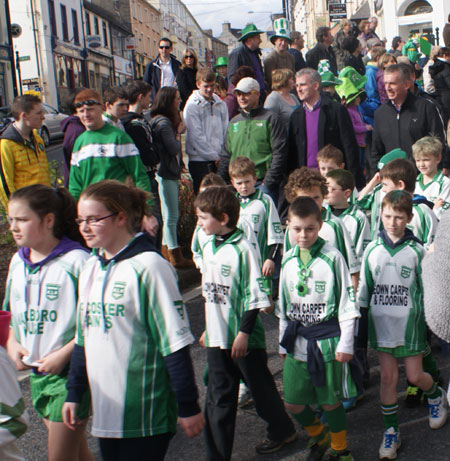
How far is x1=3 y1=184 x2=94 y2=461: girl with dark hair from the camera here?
3.27 metres

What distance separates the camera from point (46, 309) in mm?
3309

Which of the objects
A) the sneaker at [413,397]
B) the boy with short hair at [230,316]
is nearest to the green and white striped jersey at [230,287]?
Answer: the boy with short hair at [230,316]

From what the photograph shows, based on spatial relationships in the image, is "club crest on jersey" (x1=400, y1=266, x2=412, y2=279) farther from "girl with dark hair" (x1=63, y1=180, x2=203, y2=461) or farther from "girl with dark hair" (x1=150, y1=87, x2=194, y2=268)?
"girl with dark hair" (x1=150, y1=87, x2=194, y2=268)

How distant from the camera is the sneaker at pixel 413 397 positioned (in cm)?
470

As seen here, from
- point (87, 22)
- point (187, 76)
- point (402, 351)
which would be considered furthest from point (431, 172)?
point (87, 22)

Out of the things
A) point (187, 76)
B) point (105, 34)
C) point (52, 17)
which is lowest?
point (187, 76)

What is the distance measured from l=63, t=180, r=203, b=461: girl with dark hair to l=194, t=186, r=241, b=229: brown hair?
1044mm

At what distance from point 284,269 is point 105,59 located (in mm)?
55514

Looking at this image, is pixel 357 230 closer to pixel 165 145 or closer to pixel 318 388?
pixel 318 388

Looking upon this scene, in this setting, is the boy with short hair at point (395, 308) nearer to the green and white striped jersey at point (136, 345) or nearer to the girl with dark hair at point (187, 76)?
the green and white striped jersey at point (136, 345)

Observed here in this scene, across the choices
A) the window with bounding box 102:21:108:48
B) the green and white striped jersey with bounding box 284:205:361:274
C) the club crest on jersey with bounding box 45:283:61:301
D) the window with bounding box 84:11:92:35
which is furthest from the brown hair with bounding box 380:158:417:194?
the window with bounding box 102:21:108:48

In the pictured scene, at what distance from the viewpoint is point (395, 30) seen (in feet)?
113

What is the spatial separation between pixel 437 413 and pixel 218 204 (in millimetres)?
1923

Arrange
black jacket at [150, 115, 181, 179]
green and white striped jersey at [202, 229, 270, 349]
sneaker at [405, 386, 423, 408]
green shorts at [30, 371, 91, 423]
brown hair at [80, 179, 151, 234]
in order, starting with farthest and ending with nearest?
black jacket at [150, 115, 181, 179] → sneaker at [405, 386, 423, 408] → green and white striped jersey at [202, 229, 270, 349] → green shorts at [30, 371, 91, 423] → brown hair at [80, 179, 151, 234]
